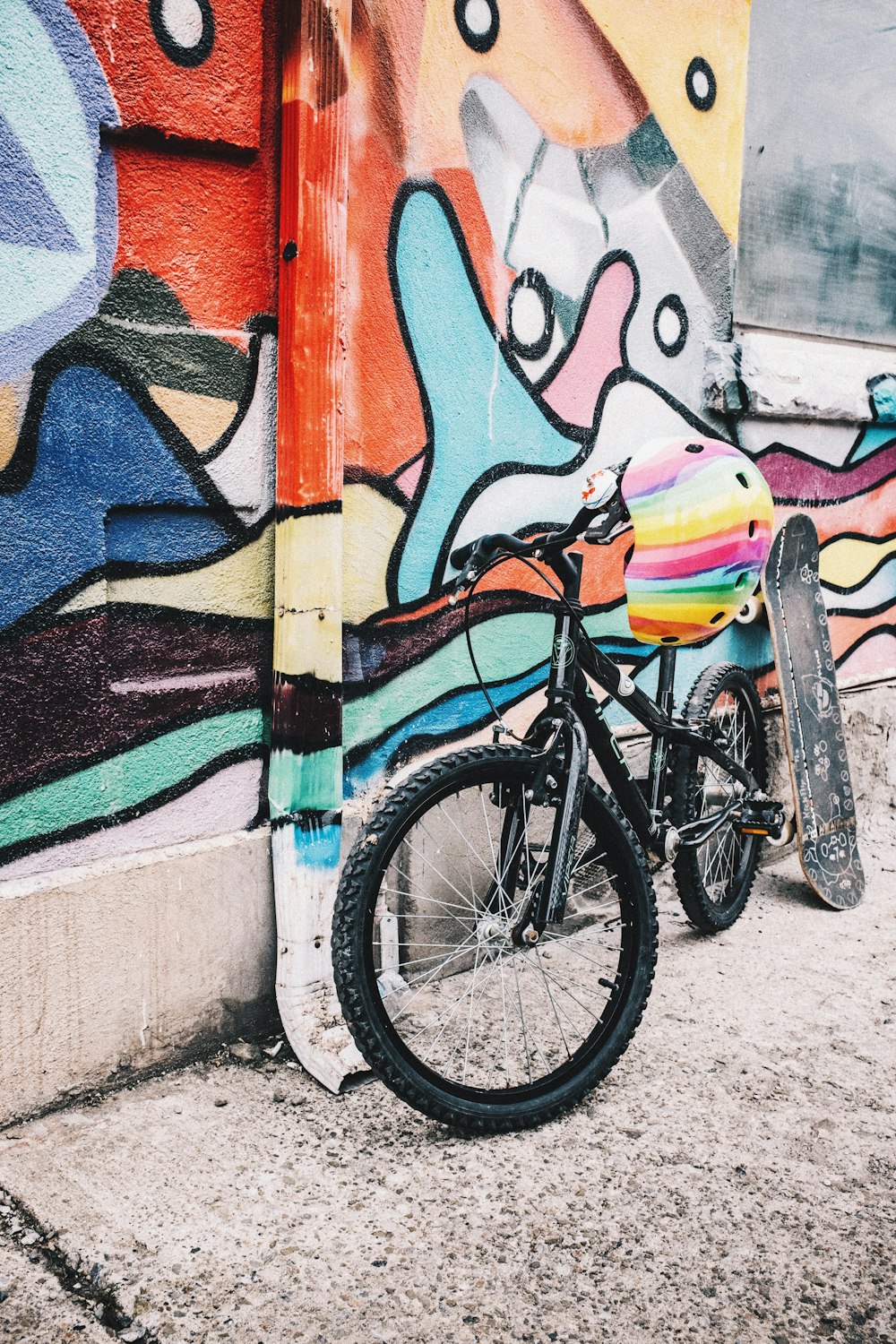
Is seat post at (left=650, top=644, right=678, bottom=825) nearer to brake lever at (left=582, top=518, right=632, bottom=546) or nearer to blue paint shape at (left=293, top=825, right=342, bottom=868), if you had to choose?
brake lever at (left=582, top=518, right=632, bottom=546)

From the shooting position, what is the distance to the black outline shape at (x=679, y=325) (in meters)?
3.54

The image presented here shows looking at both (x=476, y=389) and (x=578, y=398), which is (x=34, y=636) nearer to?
(x=476, y=389)

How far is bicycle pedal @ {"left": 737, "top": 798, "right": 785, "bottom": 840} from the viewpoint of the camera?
312 centimetres

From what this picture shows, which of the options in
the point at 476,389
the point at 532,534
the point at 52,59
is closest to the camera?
the point at 52,59

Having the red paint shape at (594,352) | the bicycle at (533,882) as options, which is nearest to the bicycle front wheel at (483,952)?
the bicycle at (533,882)

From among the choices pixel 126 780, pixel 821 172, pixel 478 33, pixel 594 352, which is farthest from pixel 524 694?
pixel 821 172

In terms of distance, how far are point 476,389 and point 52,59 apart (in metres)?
1.36

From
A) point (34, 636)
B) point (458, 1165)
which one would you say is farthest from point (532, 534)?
point (458, 1165)

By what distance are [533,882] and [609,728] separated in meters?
0.56

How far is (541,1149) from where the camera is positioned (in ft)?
7.20

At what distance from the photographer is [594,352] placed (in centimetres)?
334

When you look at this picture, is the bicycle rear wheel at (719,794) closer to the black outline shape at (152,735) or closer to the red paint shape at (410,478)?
the red paint shape at (410,478)

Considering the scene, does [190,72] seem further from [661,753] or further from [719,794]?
[719,794]

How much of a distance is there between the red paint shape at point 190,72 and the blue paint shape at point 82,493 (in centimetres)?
59
